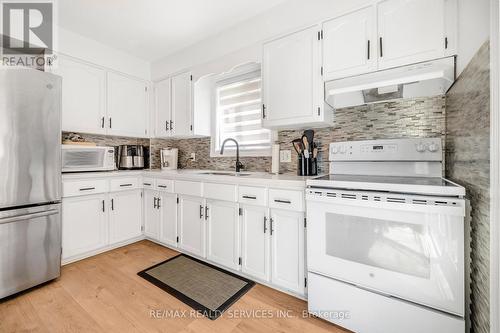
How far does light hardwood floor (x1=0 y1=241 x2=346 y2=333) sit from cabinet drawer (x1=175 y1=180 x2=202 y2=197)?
2.82ft

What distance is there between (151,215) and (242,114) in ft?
5.50

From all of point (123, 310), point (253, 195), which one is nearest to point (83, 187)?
point (123, 310)

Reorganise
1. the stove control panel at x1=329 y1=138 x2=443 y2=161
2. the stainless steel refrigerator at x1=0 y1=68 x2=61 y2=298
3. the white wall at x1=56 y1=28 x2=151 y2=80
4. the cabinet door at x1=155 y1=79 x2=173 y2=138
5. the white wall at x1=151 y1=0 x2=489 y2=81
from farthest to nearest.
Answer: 1. the cabinet door at x1=155 y1=79 x2=173 y2=138
2. the white wall at x1=56 y1=28 x2=151 y2=80
3. the stainless steel refrigerator at x1=0 y1=68 x2=61 y2=298
4. the stove control panel at x1=329 y1=138 x2=443 y2=161
5. the white wall at x1=151 y1=0 x2=489 y2=81

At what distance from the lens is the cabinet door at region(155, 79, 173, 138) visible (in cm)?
311

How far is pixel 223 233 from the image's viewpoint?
2111mm

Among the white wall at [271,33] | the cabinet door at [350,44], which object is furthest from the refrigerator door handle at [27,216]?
the cabinet door at [350,44]

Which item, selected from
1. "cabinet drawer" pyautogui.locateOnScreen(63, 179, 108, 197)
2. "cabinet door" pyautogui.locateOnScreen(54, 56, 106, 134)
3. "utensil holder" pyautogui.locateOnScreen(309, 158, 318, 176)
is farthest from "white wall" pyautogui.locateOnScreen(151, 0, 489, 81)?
"cabinet drawer" pyautogui.locateOnScreen(63, 179, 108, 197)

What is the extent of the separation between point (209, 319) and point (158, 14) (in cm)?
265

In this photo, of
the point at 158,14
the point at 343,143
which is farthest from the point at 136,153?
the point at 343,143

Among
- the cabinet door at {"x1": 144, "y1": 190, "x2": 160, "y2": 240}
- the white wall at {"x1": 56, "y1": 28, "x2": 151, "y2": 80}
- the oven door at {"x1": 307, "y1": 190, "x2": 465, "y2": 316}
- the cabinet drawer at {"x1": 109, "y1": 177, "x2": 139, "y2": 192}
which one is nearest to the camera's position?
the oven door at {"x1": 307, "y1": 190, "x2": 465, "y2": 316}

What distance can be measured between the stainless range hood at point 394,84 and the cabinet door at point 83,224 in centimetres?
256

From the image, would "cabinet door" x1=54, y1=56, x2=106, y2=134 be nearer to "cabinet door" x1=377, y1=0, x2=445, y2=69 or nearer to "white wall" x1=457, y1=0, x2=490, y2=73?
"cabinet door" x1=377, y1=0, x2=445, y2=69

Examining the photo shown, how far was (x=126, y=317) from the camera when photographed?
1.55m

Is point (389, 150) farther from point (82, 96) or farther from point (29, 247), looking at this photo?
point (82, 96)
